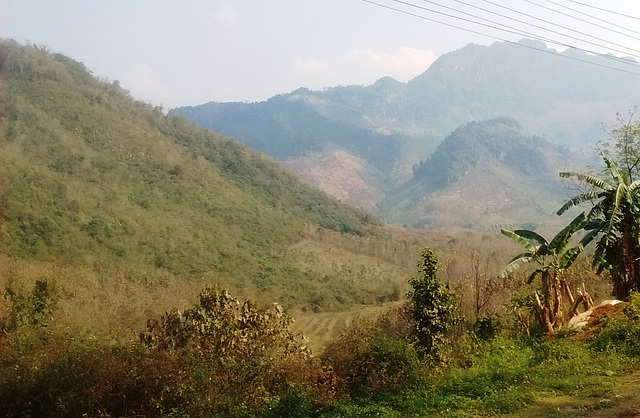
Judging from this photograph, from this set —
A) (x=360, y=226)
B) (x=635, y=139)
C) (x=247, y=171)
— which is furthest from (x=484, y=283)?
(x=247, y=171)

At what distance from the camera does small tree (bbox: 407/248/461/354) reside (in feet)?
36.8

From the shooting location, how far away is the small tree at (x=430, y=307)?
11219 mm

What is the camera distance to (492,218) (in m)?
164

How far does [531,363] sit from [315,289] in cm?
6056

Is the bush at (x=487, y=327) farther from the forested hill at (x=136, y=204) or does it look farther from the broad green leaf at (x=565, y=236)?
the forested hill at (x=136, y=204)

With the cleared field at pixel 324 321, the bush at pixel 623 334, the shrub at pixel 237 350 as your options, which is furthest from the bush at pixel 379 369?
the cleared field at pixel 324 321

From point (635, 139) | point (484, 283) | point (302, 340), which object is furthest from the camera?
point (484, 283)

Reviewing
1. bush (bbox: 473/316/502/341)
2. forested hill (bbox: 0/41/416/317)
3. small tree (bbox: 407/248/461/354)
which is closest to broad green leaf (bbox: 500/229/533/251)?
bush (bbox: 473/316/502/341)

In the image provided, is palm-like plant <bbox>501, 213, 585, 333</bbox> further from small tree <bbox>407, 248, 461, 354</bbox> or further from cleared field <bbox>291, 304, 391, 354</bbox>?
cleared field <bbox>291, 304, 391, 354</bbox>

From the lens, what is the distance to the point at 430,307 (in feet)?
37.2

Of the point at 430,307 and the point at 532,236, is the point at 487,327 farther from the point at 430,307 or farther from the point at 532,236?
the point at 430,307

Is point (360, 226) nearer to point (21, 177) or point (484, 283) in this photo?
point (21, 177)

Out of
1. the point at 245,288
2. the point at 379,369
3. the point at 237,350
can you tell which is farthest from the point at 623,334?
the point at 245,288

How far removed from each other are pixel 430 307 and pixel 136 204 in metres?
70.4
